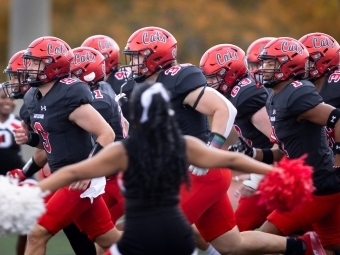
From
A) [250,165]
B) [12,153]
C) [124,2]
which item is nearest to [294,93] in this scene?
[250,165]

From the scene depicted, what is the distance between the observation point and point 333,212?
7047 mm

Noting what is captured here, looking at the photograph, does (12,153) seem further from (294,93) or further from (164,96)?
(164,96)

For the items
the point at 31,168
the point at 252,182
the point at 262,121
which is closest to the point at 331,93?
the point at 262,121

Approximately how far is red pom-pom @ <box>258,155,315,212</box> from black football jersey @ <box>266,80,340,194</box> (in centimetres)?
156

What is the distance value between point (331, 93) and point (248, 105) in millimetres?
690

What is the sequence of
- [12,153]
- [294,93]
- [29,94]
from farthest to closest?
1. [12,153]
2. [29,94]
3. [294,93]

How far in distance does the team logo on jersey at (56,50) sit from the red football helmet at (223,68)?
132cm

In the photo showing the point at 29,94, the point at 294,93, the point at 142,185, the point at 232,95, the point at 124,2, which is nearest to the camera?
the point at 142,185

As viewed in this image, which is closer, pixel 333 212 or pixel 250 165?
pixel 250 165

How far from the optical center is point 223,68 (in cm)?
784

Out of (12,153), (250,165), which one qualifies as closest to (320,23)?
(12,153)

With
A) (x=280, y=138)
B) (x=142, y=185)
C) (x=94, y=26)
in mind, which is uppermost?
(x=142, y=185)

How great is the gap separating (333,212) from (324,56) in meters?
1.42

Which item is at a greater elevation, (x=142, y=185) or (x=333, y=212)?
(x=142, y=185)
